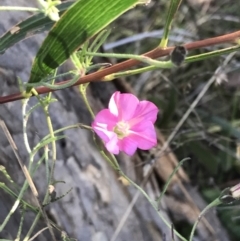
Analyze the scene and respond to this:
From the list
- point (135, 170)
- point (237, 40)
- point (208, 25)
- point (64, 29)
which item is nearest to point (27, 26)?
point (64, 29)

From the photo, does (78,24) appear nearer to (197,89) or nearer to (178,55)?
(178,55)

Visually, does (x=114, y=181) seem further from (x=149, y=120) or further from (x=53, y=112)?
(x=149, y=120)

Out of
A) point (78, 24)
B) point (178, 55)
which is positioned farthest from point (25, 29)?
point (178, 55)

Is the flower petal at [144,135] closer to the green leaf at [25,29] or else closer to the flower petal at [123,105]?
the flower petal at [123,105]

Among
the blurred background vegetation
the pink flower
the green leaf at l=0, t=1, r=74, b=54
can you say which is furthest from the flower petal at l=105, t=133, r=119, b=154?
the blurred background vegetation

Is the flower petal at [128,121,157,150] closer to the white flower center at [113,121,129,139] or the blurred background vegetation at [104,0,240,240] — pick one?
the white flower center at [113,121,129,139]

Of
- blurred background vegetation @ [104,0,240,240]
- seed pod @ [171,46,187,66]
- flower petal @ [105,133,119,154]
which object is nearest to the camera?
seed pod @ [171,46,187,66]

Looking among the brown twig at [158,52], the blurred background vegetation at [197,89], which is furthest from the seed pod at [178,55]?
the blurred background vegetation at [197,89]
